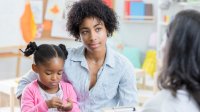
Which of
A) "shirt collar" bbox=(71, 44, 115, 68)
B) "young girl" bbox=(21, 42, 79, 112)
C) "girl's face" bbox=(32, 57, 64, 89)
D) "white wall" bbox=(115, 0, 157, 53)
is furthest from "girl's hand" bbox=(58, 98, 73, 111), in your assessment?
"white wall" bbox=(115, 0, 157, 53)

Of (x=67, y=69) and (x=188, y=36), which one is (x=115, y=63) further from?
(x=188, y=36)

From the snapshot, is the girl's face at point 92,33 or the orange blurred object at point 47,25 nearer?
the girl's face at point 92,33

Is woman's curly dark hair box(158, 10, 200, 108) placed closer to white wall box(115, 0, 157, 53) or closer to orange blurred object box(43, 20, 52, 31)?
orange blurred object box(43, 20, 52, 31)

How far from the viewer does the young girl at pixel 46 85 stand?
5.34 ft

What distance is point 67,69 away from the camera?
1.79m

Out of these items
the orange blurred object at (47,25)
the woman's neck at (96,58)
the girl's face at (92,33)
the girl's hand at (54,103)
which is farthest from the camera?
the orange blurred object at (47,25)

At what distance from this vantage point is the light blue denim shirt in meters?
1.78

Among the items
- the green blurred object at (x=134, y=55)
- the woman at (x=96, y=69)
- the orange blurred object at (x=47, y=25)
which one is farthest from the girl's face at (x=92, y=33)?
the green blurred object at (x=134, y=55)

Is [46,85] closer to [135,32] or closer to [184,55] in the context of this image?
[184,55]

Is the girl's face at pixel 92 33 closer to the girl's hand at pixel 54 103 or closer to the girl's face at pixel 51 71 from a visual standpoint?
the girl's face at pixel 51 71

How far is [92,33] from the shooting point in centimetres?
171

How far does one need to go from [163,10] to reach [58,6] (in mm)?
1212

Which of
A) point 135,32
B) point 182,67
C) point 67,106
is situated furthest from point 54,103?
point 135,32

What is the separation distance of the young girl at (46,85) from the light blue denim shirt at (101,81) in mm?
87
